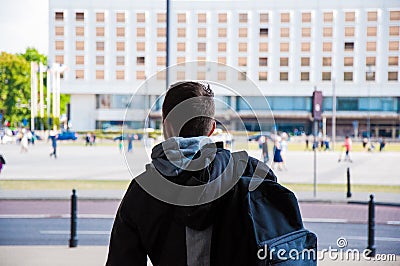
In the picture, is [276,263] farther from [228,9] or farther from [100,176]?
[228,9]

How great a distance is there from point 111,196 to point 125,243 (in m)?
8.52

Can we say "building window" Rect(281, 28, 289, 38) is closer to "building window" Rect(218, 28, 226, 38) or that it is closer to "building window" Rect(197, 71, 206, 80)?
"building window" Rect(218, 28, 226, 38)

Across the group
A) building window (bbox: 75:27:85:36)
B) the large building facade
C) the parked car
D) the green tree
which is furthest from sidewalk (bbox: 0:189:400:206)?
the parked car

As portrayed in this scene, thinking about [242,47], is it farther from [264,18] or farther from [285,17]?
[285,17]

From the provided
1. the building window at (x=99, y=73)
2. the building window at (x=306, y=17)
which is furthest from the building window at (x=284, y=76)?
the building window at (x=99, y=73)

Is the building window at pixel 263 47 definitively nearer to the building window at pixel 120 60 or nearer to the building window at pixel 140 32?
the building window at pixel 140 32

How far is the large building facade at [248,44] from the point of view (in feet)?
58.6

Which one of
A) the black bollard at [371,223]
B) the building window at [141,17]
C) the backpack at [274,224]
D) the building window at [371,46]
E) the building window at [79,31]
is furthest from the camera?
Result: the building window at [141,17]

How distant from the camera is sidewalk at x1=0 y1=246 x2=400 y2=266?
4.79 m

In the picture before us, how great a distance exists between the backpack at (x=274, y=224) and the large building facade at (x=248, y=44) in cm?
1394

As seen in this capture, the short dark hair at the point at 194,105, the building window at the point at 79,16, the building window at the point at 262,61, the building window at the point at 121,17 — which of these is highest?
the building window at the point at 121,17

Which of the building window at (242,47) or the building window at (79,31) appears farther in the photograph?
the building window at (242,47)

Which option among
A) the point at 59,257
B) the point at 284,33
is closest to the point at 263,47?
the point at 284,33

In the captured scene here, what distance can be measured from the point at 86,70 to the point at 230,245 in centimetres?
2059
